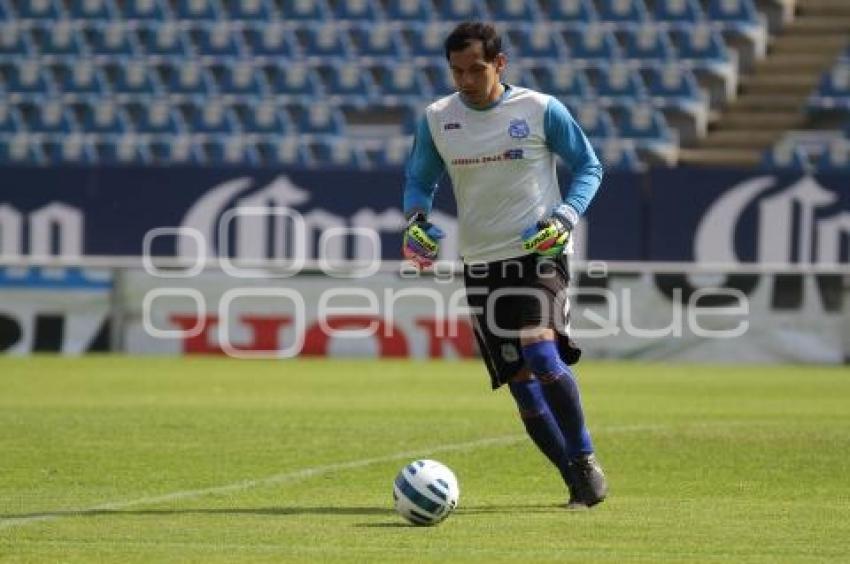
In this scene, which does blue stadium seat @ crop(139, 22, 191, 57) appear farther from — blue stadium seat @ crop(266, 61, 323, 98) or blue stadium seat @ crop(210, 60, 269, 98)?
blue stadium seat @ crop(266, 61, 323, 98)

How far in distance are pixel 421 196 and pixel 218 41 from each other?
17946 mm

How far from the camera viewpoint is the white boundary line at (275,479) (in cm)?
815

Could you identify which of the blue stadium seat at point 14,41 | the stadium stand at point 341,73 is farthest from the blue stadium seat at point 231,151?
the blue stadium seat at point 14,41

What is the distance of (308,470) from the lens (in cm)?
1023

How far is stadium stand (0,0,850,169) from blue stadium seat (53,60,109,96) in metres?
0.02

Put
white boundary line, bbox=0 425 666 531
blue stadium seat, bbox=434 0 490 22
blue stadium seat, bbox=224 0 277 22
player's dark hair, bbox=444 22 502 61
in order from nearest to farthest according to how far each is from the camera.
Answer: white boundary line, bbox=0 425 666 531 < player's dark hair, bbox=444 22 502 61 < blue stadium seat, bbox=434 0 490 22 < blue stadium seat, bbox=224 0 277 22

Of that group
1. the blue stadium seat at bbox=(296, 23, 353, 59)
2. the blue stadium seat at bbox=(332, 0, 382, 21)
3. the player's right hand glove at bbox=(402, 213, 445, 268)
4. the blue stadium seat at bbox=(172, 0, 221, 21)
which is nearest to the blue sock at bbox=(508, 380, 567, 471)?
the player's right hand glove at bbox=(402, 213, 445, 268)

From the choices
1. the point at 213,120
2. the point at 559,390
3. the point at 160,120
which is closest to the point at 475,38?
the point at 559,390

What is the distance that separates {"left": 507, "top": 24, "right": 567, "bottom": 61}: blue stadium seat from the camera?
25.7m

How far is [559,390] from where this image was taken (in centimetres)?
844

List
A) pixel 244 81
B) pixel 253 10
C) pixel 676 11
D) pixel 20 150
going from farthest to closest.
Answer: pixel 253 10, pixel 676 11, pixel 244 81, pixel 20 150

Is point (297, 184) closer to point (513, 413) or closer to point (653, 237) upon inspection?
point (653, 237)

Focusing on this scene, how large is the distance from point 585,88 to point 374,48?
2.93 m

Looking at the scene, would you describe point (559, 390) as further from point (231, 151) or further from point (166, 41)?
point (166, 41)
